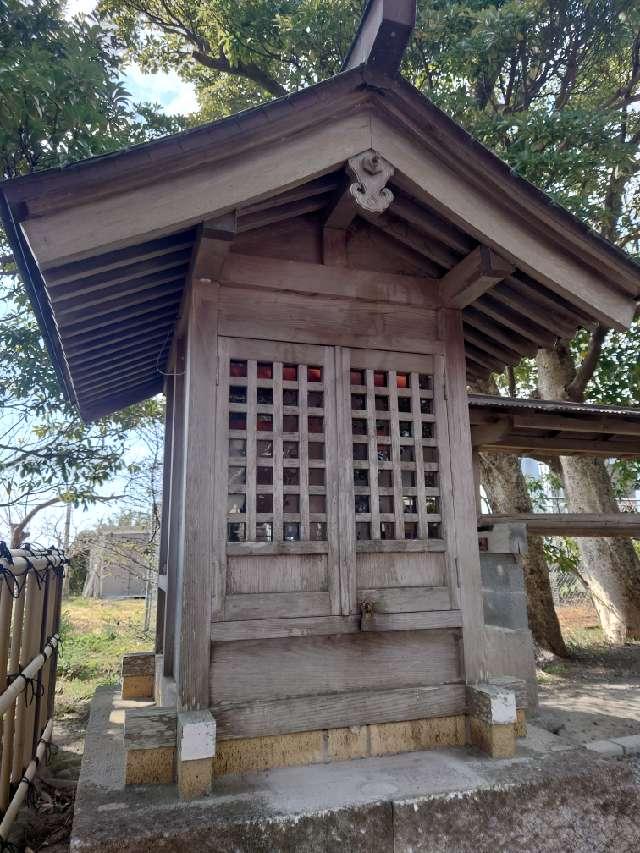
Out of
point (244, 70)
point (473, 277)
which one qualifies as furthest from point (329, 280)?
point (244, 70)

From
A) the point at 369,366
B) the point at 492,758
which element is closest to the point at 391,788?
the point at 492,758

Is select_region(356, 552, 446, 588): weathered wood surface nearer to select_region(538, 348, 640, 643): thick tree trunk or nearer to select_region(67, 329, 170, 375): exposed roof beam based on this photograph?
select_region(67, 329, 170, 375): exposed roof beam

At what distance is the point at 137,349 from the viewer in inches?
179

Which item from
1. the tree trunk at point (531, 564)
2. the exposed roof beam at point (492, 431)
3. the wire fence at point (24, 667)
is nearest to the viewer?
the wire fence at point (24, 667)

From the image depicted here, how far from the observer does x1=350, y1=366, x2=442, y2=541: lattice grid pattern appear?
333cm

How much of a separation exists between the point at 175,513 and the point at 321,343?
1568 millimetres

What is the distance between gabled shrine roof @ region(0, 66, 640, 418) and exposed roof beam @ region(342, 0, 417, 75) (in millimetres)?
74

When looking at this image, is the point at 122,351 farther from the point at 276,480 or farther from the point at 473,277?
the point at 473,277

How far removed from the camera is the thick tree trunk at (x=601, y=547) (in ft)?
32.8

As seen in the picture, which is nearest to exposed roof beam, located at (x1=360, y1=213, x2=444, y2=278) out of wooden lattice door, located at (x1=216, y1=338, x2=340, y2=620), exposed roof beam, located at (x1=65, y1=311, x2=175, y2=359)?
wooden lattice door, located at (x1=216, y1=338, x2=340, y2=620)

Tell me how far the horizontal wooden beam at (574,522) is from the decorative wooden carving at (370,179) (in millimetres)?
3869

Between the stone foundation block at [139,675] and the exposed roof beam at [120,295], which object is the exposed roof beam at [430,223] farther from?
the stone foundation block at [139,675]

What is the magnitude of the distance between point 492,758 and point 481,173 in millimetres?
3243

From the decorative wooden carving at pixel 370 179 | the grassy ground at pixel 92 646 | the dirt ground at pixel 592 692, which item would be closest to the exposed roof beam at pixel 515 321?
the decorative wooden carving at pixel 370 179
